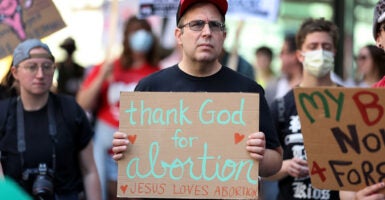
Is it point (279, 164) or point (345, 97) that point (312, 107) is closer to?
point (345, 97)

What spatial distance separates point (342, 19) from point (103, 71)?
4.28 m

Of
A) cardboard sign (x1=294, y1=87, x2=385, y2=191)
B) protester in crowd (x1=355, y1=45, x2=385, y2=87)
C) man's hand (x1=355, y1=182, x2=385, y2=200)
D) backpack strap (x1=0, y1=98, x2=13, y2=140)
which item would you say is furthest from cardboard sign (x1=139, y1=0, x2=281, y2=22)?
man's hand (x1=355, y1=182, x2=385, y2=200)

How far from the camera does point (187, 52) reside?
5.17 m

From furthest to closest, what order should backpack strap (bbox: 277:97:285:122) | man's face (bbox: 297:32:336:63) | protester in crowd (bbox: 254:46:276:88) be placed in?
protester in crowd (bbox: 254:46:276:88) < man's face (bbox: 297:32:336:63) < backpack strap (bbox: 277:97:285:122)

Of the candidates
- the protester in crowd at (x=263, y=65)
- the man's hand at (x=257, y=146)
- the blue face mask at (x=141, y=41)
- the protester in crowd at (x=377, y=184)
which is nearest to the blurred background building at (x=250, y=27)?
the blue face mask at (x=141, y=41)

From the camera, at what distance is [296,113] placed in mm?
6648

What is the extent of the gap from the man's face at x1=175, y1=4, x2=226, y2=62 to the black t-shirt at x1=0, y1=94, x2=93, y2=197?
4.87 ft

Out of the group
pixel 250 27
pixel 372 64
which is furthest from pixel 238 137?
pixel 250 27

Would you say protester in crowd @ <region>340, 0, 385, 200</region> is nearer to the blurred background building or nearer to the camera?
the camera

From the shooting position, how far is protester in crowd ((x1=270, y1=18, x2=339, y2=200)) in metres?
6.51

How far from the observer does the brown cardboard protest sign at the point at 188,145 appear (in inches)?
197

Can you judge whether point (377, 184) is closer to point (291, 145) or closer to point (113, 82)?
point (291, 145)

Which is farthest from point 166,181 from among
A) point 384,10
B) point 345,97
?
point 384,10

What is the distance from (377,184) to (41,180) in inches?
94.4
